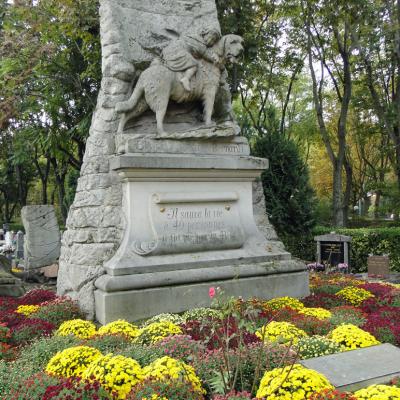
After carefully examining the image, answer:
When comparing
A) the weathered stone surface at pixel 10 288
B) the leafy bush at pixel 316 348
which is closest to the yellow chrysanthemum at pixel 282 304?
the leafy bush at pixel 316 348

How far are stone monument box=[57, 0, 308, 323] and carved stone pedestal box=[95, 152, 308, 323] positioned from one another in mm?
14

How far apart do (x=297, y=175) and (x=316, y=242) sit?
2246 millimetres

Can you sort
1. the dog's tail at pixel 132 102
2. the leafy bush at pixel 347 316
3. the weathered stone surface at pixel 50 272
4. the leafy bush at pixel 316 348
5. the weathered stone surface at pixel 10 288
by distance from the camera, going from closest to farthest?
the leafy bush at pixel 316 348 < the leafy bush at pixel 347 316 < the dog's tail at pixel 132 102 < the weathered stone surface at pixel 10 288 < the weathered stone surface at pixel 50 272

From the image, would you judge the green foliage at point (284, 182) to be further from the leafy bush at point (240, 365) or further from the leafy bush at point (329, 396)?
the leafy bush at point (329, 396)

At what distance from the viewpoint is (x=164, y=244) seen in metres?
5.34

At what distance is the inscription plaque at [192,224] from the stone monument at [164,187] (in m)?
0.01

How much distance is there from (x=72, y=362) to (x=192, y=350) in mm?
932

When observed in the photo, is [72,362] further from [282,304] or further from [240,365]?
[282,304]

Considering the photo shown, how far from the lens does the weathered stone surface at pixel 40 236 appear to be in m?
12.6

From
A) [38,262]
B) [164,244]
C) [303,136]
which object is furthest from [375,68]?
[164,244]

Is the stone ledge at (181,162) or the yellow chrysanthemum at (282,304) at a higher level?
the stone ledge at (181,162)

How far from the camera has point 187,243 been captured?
5.50 m

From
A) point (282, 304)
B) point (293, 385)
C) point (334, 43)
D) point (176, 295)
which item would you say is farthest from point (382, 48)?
point (293, 385)

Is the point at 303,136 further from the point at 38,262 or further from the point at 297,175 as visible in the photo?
the point at 38,262
